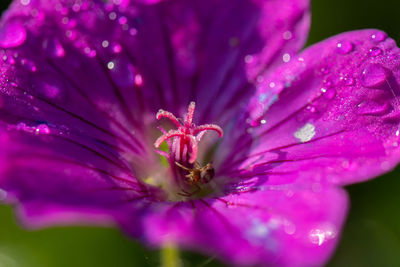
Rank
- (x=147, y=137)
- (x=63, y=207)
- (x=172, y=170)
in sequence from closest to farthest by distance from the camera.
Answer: (x=63, y=207) < (x=172, y=170) < (x=147, y=137)

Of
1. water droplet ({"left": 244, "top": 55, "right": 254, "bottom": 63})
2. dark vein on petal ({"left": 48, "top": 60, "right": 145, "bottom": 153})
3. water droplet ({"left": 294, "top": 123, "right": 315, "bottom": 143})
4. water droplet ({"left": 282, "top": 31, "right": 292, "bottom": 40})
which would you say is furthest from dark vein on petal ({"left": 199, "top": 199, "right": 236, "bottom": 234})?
water droplet ({"left": 282, "top": 31, "right": 292, "bottom": 40})

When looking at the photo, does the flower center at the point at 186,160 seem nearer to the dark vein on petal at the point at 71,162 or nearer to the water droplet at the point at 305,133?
the dark vein on petal at the point at 71,162

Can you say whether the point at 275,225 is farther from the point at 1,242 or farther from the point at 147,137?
the point at 1,242

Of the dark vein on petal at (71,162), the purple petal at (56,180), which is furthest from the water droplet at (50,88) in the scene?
the dark vein on petal at (71,162)

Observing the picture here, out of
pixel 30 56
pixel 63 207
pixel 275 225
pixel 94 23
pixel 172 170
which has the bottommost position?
pixel 275 225

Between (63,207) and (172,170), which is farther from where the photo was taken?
(172,170)

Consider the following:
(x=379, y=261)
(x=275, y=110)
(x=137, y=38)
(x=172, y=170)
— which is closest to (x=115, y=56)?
(x=137, y=38)

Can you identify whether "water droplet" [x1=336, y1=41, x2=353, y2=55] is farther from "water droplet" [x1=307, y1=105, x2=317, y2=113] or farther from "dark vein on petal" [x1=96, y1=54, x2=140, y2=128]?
"dark vein on petal" [x1=96, y1=54, x2=140, y2=128]
